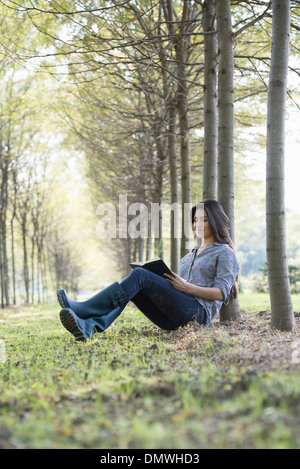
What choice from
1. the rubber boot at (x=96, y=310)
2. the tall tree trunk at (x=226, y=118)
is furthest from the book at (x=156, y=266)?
the tall tree trunk at (x=226, y=118)

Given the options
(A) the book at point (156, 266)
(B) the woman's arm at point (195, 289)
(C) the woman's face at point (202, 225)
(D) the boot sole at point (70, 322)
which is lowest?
(D) the boot sole at point (70, 322)

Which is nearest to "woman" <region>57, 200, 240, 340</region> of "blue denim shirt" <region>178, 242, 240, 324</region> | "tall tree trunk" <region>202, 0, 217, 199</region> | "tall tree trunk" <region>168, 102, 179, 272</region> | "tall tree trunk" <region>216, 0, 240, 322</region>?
"blue denim shirt" <region>178, 242, 240, 324</region>

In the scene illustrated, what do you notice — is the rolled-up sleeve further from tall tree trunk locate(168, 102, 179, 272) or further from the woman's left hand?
tall tree trunk locate(168, 102, 179, 272)

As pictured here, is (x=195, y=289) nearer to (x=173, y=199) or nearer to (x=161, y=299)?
(x=161, y=299)

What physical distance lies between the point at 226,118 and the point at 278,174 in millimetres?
1174

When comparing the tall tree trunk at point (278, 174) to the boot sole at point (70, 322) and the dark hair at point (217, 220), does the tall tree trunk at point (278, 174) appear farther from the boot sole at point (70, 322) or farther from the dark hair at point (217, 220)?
the boot sole at point (70, 322)

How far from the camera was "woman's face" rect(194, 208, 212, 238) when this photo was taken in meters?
3.91

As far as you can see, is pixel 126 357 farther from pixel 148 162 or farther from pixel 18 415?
pixel 148 162

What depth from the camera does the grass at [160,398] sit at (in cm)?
139

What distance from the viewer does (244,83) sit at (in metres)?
6.99

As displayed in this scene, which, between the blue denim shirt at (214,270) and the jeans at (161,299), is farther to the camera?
the blue denim shirt at (214,270)

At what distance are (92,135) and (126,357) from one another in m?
7.30

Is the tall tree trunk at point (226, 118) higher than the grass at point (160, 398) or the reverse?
higher

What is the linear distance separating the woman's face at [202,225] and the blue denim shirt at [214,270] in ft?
0.45
